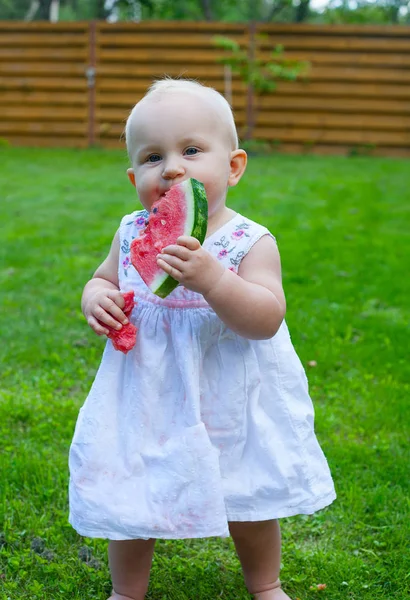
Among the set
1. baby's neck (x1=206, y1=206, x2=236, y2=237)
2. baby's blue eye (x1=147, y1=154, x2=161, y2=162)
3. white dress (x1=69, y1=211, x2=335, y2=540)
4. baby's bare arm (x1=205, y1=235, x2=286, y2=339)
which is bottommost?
white dress (x1=69, y1=211, x2=335, y2=540)

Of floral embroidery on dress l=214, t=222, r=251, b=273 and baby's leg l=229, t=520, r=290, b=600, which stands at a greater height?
floral embroidery on dress l=214, t=222, r=251, b=273

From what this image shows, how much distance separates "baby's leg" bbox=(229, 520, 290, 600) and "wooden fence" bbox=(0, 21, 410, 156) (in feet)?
41.6

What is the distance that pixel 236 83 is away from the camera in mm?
14930

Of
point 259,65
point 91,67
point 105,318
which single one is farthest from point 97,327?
point 91,67

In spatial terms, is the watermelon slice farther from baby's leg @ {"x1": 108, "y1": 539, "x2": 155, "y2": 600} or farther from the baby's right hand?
baby's leg @ {"x1": 108, "y1": 539, "x2": 155, "y2": 600}

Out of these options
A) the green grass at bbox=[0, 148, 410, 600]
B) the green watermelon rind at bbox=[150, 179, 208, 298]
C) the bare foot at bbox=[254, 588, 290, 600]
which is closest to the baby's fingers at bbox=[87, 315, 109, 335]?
the green watermelon rind at bbox=[150, 179, 208, 298]

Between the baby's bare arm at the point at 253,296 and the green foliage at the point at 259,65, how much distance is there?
12.7 metres

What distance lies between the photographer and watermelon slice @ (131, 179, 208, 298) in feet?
6.49

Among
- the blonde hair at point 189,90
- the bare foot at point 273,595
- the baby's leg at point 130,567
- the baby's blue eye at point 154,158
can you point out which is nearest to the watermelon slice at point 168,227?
the baby's blue eye at point 154,158

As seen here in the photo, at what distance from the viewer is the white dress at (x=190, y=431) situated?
209cm

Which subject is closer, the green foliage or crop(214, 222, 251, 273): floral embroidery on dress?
crop(214, 222, 251, 273): floral embroidery on dress

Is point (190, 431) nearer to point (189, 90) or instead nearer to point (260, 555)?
point (260, 555)

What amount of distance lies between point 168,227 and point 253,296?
0.30m

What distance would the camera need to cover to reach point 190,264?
1903 mm
